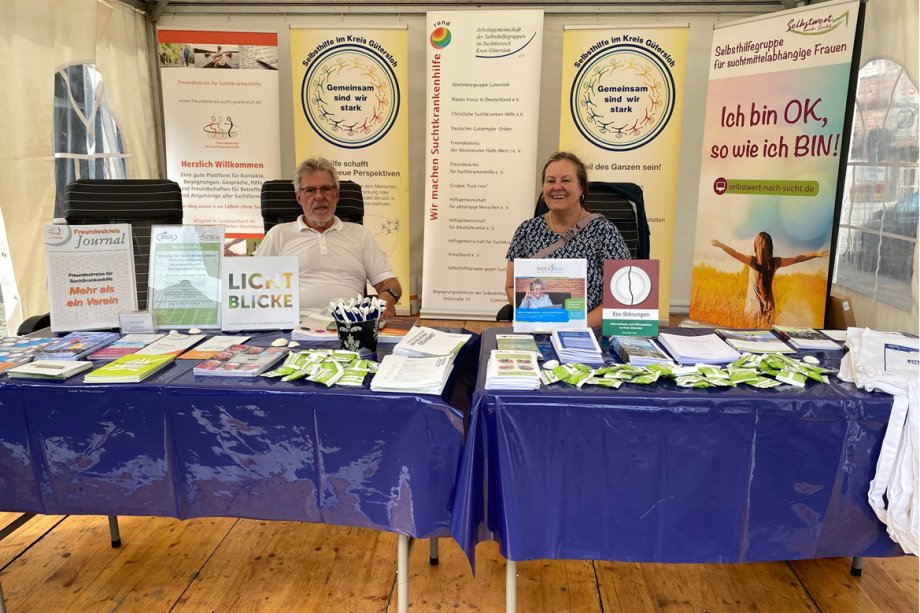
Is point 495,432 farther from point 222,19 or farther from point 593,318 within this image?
point 222,19

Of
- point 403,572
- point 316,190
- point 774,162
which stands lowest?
point 403,572

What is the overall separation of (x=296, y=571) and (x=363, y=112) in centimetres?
359

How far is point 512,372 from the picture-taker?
153 centimetres

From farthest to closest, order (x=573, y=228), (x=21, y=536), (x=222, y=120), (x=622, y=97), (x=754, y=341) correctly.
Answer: (x=222, y=120) → (x=622, y=97) → (x=573, y=228) → (x=21, y=536) → (x=754, y=341)

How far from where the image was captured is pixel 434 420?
1.46 m

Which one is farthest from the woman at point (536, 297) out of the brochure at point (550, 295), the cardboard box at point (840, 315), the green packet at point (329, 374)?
the cardboard box at point (840, 315)

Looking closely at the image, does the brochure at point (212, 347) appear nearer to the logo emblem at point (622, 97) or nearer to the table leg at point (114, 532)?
the table leg at point (114, 532)

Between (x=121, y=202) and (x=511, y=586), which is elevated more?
(x=121, y=202)

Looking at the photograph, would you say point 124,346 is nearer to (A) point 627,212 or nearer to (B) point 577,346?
(B) point 577,346

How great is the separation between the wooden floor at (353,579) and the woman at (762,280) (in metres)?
2.08

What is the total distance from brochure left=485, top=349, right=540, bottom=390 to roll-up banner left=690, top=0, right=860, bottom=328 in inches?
109

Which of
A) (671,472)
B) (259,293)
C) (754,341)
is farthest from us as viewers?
(259,293)

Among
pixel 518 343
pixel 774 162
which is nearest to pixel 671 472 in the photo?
pixel 518 343

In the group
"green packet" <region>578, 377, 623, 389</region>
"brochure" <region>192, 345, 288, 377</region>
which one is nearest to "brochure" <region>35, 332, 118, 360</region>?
"brochure" <region>192, 345, 288, 377</region>
